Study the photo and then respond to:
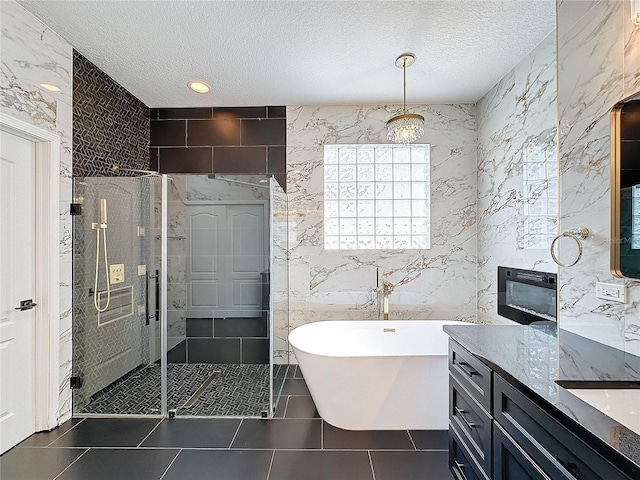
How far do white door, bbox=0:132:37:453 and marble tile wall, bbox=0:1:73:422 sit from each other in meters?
0.17

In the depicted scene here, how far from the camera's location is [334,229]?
3.69 metres

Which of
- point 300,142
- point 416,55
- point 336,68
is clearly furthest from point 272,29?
point 300,142

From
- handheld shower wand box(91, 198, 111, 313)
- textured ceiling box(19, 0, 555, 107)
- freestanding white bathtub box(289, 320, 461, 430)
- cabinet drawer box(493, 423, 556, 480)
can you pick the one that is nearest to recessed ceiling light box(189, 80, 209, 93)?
textured ceiling box(19, 0, 555, 107)

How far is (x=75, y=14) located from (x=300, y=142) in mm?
2009

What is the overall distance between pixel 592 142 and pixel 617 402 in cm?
115

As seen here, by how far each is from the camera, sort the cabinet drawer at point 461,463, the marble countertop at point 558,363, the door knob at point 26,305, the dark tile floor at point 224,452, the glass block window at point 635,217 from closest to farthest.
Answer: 1. the marble countertop at point 558,363
2. the glass block window at point 635,217
3. the cabinet drawer at point 461,463
4. the dark tile floor at point 224,452
5. the door knob at point 26,305

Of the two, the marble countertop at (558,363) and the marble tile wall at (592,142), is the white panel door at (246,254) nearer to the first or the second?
the marble countertop at (558,363)

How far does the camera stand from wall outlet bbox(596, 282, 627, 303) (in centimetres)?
142

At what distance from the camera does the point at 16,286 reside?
2.21 metres

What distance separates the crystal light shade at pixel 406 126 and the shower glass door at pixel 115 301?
1.90 metres

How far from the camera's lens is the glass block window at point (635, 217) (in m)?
1.36

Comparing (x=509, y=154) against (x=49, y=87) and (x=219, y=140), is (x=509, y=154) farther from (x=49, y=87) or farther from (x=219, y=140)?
(x=49, y=87)

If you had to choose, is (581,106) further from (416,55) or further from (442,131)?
(442,131)

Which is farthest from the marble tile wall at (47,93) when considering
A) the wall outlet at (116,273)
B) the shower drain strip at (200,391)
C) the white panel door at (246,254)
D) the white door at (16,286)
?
the white panel door at (246,254)
